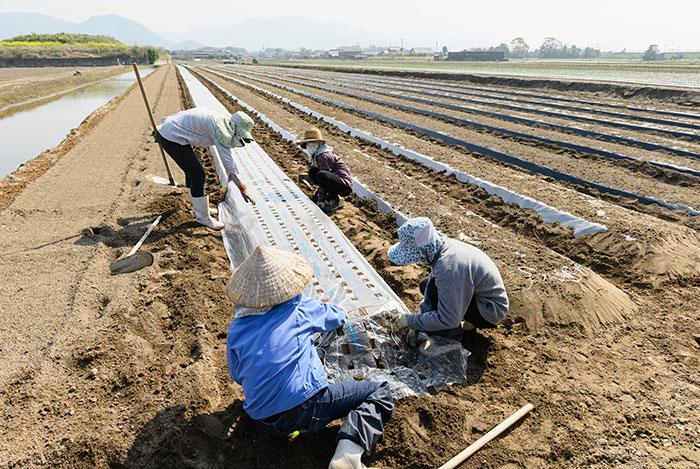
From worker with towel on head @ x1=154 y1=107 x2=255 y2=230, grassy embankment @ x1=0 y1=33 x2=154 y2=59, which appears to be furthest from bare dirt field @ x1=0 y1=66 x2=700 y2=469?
grassy embankment @ x1=0 y1=33 x2=154 y2=59

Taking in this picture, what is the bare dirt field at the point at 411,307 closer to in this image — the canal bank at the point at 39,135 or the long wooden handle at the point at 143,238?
the long wooden handle at the point at 143,238

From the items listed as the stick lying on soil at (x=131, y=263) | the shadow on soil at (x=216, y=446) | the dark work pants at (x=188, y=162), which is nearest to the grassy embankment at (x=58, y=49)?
the dark work pants at (x=188, y=162)

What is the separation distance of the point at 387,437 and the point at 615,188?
4.82 metres

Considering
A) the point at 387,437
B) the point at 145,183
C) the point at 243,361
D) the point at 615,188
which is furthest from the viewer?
the point at 145,183

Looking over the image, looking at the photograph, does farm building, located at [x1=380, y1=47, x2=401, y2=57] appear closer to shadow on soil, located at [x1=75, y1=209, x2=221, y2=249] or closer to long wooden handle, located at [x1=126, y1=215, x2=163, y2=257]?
shadow on soil, located at [x1=75, y1=209, x2=221, y2=249]

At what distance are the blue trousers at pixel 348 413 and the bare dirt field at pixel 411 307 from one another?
0.23m

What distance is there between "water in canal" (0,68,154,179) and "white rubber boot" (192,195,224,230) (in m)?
6.10

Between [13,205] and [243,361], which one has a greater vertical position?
[243,361]

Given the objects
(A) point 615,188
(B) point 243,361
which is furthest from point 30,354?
(A) point 615,188

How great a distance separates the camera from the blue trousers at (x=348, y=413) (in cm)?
185

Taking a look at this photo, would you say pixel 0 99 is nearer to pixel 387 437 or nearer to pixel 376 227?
pixel 376 227

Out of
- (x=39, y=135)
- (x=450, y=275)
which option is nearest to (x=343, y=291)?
(x=450, y=275)

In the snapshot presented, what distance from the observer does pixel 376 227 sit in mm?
4449

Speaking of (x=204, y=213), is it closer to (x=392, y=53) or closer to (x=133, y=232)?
(x=133, y=232)
